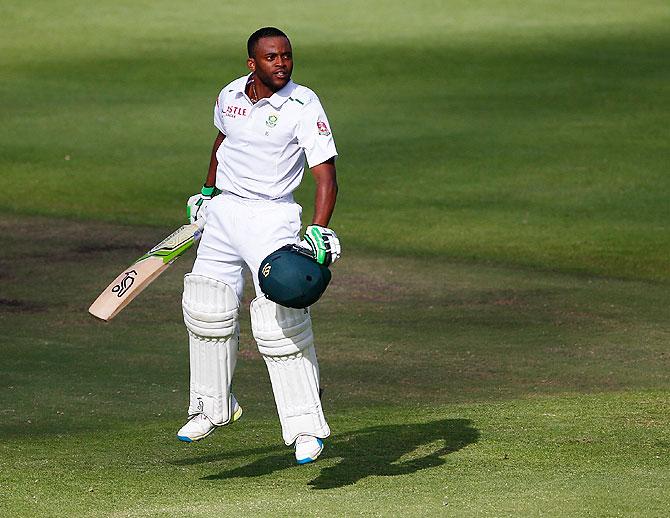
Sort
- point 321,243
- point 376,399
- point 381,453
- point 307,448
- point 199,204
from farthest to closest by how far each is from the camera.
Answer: point 376,399
point 381,453
point 199,204
point 307,448
point 321,243

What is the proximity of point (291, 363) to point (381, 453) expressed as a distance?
3.58 ft

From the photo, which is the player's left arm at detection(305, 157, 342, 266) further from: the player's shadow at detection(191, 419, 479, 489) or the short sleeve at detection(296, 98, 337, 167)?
the player's shadow at detection(191, 419, 479, 489)

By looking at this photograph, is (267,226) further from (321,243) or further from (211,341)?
(211,341)

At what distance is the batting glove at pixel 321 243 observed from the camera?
6391mm

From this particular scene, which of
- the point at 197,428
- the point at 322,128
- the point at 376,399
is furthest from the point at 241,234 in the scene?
the point at 376,399

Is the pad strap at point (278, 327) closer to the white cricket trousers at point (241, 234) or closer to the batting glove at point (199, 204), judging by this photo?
the white cricket trousers at point (241, 234)

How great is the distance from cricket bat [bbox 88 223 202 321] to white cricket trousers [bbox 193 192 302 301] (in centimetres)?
25

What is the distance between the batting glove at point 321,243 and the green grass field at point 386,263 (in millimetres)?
1118

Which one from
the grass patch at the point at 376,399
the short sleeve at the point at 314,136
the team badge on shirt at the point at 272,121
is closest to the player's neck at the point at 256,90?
the team badge on shirt at the point at 272,121

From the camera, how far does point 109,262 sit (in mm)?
13656

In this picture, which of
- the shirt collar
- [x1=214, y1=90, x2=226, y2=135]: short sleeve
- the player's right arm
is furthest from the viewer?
the player's right arm

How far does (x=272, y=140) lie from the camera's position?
666 centimetres

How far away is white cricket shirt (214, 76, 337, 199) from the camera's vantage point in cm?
659

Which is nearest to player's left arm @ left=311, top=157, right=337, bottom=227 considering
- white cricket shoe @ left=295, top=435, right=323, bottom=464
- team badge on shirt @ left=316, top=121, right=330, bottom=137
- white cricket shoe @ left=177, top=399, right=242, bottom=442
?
team badge on shirt @ left=316, top=121, right=330, bottom=137
